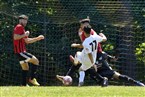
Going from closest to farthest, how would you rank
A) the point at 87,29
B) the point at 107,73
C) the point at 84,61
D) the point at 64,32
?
the point at 87,29, the point at 84,61, the point at 107,73, the point at 64,32

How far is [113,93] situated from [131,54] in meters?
7.97

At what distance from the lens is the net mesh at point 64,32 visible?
52.0 ft

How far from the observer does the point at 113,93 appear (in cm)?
999

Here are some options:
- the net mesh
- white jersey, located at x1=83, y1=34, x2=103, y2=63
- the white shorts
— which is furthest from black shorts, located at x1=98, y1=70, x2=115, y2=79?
the net mesh

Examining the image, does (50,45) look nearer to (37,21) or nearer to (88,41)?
(37,21)

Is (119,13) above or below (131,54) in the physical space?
above

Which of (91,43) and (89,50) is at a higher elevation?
(91,43)

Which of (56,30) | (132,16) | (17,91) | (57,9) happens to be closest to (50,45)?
(56,30)

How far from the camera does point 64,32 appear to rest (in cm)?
1828

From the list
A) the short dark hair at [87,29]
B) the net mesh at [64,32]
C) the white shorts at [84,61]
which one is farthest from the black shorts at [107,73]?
the net mesh at [64,32]

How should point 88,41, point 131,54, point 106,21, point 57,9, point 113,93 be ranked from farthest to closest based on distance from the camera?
point 131,54, point 57,9, point 106,21, point 88,41, point 113,93

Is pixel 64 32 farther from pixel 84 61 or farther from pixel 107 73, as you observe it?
pixel 84 61

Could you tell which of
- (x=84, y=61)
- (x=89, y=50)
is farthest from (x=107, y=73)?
(x=89, y=50)

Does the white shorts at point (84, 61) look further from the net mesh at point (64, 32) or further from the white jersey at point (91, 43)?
the net mesh at point (64, 32)
